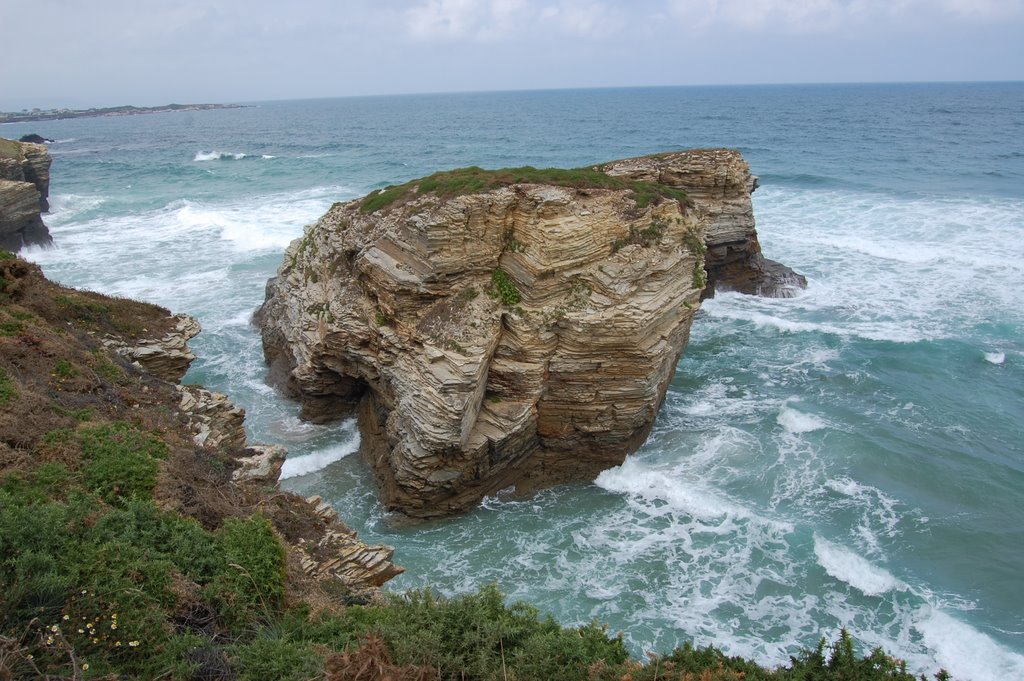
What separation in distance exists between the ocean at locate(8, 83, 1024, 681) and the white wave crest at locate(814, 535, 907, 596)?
0.05 m

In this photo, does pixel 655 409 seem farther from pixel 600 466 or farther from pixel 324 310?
pixel 324 310

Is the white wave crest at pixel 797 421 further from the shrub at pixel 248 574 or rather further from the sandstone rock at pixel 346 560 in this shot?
the shrub at pixel 248 574

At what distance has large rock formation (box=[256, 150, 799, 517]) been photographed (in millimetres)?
15367

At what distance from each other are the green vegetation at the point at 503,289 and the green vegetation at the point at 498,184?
2121 mm

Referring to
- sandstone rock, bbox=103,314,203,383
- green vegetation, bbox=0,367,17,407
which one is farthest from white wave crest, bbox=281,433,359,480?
green vegetation, bbox=0,367,17,407

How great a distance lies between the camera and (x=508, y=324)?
15.7m

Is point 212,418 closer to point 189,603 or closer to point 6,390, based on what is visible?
point 6,390

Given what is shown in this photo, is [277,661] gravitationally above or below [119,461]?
below

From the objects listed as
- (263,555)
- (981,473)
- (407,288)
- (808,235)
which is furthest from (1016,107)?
(263,555)

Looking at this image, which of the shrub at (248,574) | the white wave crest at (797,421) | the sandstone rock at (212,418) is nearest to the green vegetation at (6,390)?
the sandstone rock at (212,418)

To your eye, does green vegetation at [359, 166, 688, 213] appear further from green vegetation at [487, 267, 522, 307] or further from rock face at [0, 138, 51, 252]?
rock face at [0, 138, 51, 252]

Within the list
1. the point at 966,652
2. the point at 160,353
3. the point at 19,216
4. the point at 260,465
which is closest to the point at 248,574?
the point at 260,465

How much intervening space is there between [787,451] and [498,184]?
1051 cm

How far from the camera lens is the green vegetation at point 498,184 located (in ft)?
54.0
